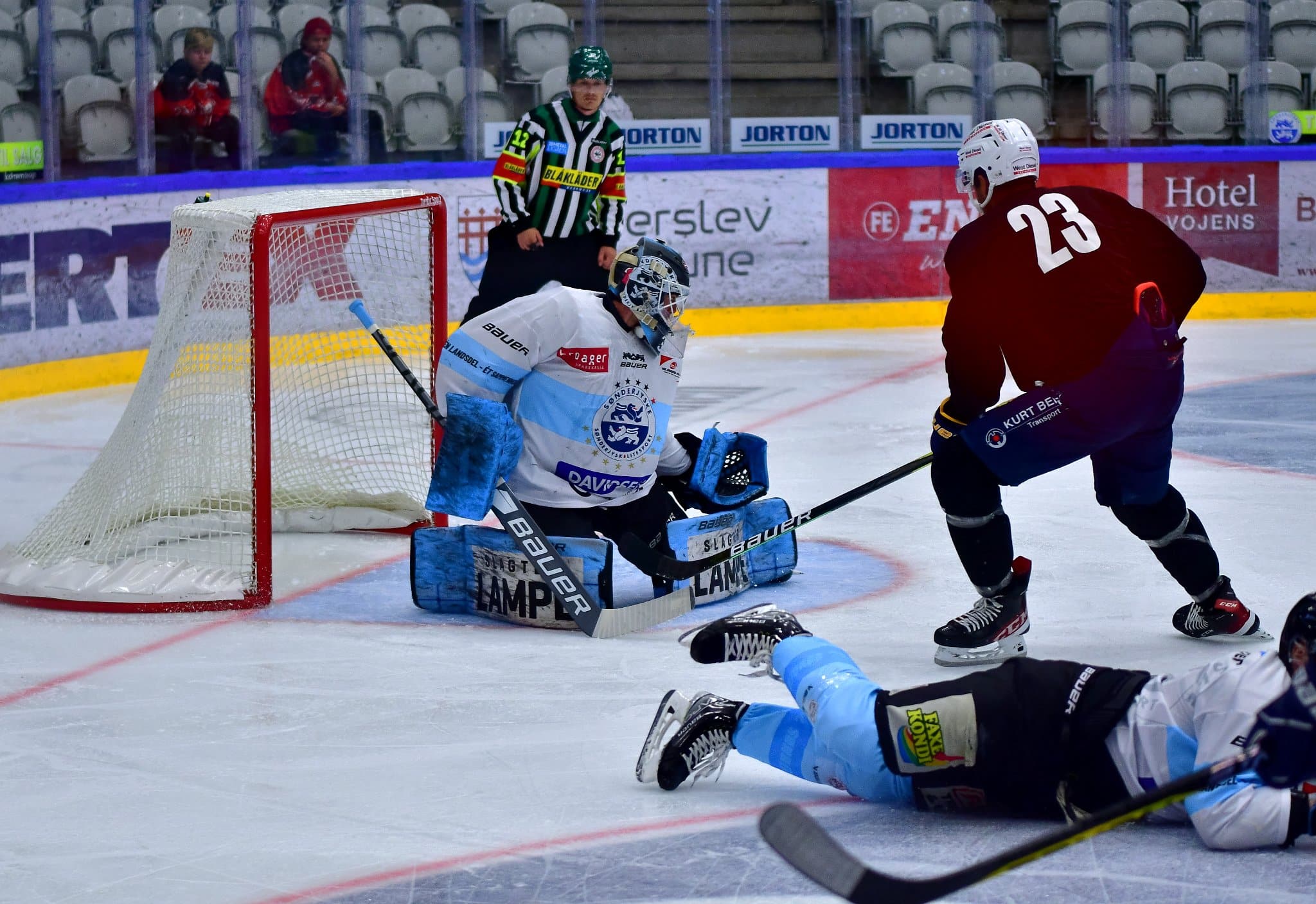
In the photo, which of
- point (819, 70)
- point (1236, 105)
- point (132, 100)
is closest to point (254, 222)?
point (132, 100)

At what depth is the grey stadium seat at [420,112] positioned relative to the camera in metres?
8.97

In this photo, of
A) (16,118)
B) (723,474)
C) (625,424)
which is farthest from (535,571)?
(16,118)

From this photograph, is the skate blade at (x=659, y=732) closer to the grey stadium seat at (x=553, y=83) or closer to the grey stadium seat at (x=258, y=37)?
the grey stadium seat at (x=258, y=37)

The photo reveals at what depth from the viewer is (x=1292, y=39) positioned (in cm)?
975

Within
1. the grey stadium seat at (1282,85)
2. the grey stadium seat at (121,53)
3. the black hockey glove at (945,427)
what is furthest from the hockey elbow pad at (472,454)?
the grey stadium seat at (1282,85)

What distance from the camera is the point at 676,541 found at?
14.0 feet

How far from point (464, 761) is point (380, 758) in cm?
15

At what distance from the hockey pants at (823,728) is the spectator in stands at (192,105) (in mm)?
5986

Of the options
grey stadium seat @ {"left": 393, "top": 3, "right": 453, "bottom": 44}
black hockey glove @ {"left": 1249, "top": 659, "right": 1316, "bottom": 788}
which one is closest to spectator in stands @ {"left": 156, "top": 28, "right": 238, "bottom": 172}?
grey stadium seat @ {"left": 393, "top": 3, "right": 453, "bottom": 44}

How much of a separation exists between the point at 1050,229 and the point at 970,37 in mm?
6288

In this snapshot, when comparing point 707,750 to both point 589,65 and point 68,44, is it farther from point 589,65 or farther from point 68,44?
point 68,44

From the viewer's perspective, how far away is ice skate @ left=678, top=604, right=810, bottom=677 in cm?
301

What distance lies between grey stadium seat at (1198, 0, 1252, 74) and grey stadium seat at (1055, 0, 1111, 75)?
556mm

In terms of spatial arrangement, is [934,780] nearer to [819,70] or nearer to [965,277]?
[965,277]
